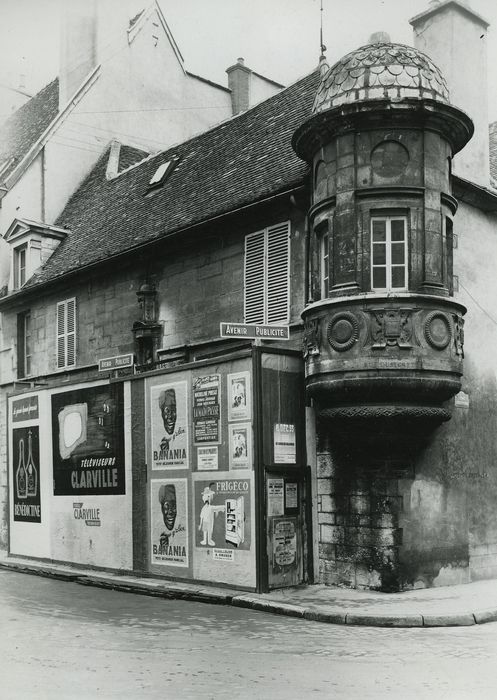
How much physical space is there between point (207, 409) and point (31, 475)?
677 cm

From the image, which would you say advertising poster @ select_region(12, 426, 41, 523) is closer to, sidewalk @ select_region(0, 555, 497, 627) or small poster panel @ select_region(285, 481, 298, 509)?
sidewalk @ select_region(0, 555, 497, 627)

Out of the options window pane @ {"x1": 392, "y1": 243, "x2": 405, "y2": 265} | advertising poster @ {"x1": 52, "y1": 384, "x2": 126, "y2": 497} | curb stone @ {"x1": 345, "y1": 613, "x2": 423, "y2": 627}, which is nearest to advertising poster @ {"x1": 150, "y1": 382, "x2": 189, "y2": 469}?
advertising poster @ {"x1": 52, "y1": 384, "x2": 126, "y2": 497}

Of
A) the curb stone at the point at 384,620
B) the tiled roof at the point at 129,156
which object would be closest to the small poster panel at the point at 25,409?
the tiled roof at the point at 129,156

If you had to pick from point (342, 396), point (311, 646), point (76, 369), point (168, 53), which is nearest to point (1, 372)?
point (76, 369)

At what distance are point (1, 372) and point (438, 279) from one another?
47.7ft

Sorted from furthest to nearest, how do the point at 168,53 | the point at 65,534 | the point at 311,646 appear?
the point at 168,53 < the point at 65,534 < the point at 311,646

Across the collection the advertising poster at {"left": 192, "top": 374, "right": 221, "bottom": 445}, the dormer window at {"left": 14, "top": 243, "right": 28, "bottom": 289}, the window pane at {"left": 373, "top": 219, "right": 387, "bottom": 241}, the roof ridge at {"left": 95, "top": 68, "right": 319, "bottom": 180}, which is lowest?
the advertising poster at {"left": 192, "top": 374, "right": 221, "bottom": 445}

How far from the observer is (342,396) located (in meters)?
13.5

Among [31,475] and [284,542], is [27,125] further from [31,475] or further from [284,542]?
[284,542]

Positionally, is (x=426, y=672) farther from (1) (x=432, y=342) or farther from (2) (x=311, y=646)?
(1) (x=432, y=342)

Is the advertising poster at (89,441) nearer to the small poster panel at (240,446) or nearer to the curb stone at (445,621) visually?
the small poster panel at (240,446)

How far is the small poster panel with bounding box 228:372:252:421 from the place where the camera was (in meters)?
14.2

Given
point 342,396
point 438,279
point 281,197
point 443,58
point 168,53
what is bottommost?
point 342,396

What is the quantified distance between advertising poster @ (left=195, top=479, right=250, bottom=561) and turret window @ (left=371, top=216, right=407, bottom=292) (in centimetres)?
382
